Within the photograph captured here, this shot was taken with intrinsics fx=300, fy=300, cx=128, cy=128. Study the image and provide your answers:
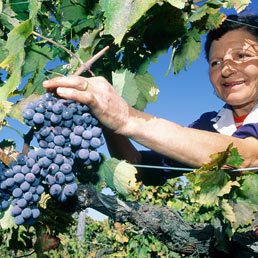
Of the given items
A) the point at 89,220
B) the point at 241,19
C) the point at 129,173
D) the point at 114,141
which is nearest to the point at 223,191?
the point at 129,173

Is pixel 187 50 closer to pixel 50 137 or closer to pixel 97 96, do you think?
pixel 97 96

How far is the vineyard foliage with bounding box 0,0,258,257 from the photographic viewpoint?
1.20 m

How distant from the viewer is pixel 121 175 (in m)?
1.30

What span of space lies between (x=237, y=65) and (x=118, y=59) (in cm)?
85

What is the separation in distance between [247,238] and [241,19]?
1497 millimetres


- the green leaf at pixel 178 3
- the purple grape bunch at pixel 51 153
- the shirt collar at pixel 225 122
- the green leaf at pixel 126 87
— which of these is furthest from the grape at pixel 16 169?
the shirt collar at pixel 225 122

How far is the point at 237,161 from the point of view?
4.28 feet

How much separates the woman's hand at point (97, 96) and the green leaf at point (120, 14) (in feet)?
0.60

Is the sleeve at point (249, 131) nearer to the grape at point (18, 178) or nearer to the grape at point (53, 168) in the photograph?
the grape at point (53, 168)

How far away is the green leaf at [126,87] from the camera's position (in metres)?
1.41

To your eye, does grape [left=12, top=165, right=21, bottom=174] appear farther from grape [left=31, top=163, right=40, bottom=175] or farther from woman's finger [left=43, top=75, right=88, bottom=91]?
woman's finger [left=43, top=75, right=88, bottom=91]

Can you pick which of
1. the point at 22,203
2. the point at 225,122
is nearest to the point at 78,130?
the point at 22,203

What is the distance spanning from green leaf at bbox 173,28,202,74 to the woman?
17.3 inches

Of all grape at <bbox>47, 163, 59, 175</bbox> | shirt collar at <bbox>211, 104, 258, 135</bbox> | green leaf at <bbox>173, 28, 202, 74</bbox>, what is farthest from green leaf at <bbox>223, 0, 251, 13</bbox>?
grape at <bbox>47, 163, 59, 175</bbox>
